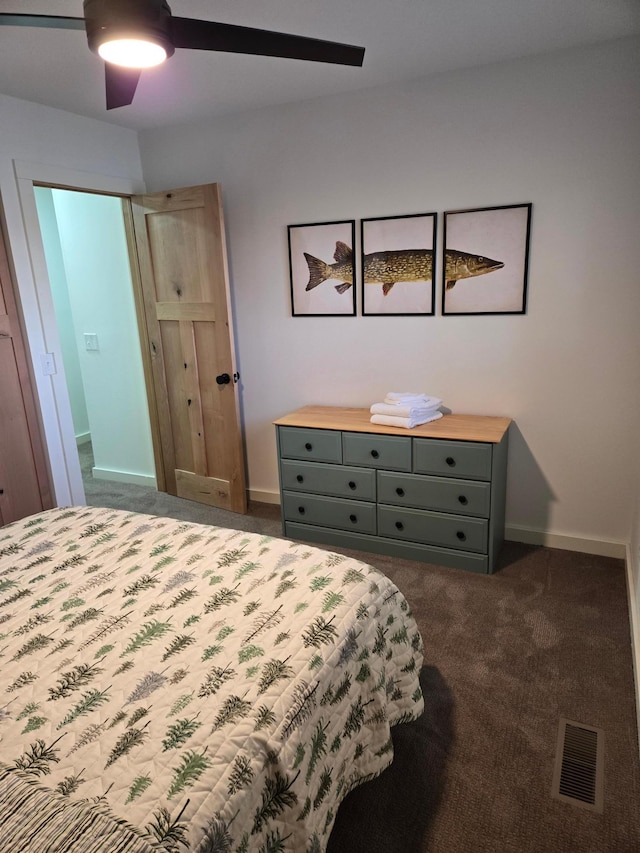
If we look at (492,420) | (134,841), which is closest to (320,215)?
(492,420)

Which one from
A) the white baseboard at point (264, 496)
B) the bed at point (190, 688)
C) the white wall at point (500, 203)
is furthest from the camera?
the white baseboard at point (264, 496)

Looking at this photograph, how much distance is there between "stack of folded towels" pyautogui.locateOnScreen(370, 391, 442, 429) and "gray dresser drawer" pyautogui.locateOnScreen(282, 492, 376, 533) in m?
0.51

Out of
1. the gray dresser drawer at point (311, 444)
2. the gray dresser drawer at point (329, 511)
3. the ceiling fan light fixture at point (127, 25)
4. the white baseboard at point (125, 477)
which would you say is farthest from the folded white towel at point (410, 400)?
the white baseboard at point (125, 477)

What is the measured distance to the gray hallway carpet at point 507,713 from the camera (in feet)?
5.08

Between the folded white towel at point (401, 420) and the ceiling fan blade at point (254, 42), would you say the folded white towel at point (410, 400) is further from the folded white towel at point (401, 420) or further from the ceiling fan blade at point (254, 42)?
the ceiling fan blade at point (254, 42)

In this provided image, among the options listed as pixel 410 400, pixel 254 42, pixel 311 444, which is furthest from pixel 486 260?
pixel 254 42

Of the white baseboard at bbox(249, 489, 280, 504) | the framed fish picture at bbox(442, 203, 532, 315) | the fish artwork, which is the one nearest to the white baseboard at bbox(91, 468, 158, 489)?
the white baseboard at bbox(249, 489, 280, 504)

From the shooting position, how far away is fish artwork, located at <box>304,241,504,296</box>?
296 cm

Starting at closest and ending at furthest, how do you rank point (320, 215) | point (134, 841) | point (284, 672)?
point (134, 841) → point (284, 672) → point (320, 215)

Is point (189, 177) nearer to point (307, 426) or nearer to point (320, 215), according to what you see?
point (320, 215)

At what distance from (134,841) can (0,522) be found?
2.61 metres

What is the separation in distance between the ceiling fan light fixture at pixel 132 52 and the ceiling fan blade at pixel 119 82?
17cm

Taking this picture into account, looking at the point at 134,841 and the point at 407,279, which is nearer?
the point at 134,841

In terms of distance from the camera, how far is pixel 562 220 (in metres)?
2.72
